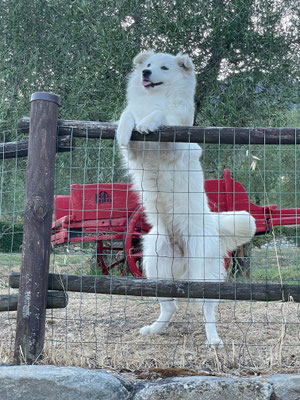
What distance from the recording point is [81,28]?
8.20 meters

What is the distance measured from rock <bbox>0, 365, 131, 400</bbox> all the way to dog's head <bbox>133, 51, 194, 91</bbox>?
315 centimetres

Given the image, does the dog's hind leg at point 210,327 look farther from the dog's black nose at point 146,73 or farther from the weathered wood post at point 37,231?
the dog's black nose at point 146,73

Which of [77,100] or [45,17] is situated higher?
[45,17]

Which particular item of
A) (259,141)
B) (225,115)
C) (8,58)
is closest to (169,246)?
(259,141)

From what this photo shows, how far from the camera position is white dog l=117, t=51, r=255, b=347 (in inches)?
159

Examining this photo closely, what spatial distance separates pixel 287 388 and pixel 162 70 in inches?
136

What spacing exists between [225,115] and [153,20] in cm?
208

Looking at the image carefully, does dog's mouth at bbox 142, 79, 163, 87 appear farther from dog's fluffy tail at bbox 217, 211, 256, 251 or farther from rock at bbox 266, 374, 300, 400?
rock at bbox 266, 374, 300, 400

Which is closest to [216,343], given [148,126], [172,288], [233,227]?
[172,288]

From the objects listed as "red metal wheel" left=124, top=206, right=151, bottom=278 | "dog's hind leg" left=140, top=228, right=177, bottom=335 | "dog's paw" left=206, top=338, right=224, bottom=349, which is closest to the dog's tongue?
"dog's hind leg" left=140, top=228, right=177, bottom=335

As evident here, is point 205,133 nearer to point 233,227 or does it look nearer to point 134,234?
point 233,227

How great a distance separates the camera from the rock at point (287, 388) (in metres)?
2.26

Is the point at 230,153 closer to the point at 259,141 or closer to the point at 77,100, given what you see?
the point at 77,100

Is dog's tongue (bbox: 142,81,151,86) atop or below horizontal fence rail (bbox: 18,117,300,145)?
atop
